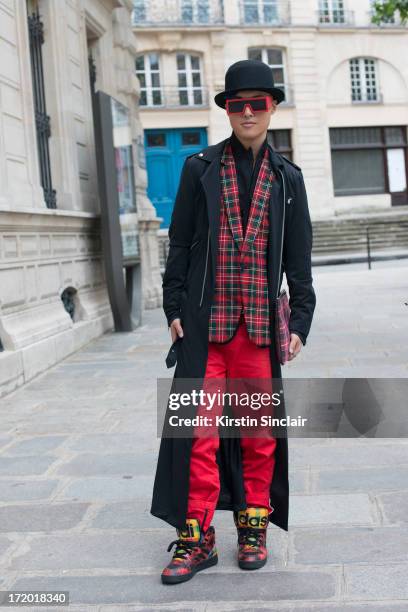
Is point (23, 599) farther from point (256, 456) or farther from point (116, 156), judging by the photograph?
point (116, 156)

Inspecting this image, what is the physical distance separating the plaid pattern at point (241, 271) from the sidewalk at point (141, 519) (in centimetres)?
92

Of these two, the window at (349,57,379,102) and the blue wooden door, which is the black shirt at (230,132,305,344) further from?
the window at (349,57,379,102)

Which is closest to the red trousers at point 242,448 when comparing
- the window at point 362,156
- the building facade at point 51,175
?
the building facade at point 51,175

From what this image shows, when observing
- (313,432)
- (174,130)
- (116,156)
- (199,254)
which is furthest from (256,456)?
(174,130)

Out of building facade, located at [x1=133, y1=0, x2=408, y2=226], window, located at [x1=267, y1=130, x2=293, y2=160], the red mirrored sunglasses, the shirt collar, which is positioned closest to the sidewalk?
the shirt collar

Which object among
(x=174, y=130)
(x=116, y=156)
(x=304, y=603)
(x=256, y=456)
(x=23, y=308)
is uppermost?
(x=174, y=130)

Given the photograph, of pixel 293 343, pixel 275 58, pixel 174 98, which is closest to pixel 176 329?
pixel 293 343

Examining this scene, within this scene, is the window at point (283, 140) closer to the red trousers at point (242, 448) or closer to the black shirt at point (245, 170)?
the black shirt at point (245, 170)

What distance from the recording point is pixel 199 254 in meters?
3.40

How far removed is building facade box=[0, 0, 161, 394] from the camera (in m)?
8.12

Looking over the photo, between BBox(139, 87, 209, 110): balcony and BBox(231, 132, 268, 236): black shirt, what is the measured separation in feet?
98.3

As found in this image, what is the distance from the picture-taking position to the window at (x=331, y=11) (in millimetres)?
34281

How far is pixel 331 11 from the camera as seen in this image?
1353 inches

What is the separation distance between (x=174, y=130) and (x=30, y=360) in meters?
25.9
